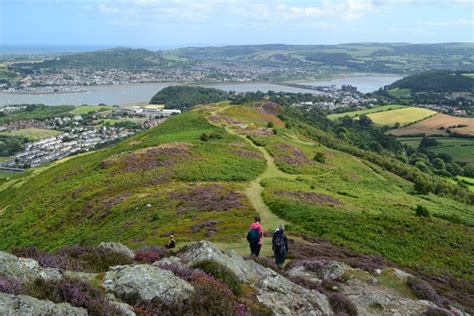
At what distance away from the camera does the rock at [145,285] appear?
11.1 m

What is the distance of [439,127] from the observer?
143625mm

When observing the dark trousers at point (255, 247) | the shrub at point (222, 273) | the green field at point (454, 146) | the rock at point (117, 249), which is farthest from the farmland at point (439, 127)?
the rock at point (117, 249)

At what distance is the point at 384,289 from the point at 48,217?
34809mm

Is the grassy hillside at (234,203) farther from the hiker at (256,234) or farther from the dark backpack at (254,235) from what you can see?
Answer: the dark backpack at (254,235)

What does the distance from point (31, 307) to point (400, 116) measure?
17747cm

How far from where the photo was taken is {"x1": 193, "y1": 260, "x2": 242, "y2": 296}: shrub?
1282 centimetres

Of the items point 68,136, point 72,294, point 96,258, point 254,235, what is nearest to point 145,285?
point 72,294

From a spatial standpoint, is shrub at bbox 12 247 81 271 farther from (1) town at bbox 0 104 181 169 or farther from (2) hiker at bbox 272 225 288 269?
(1) town at bbox 0 104 181 169

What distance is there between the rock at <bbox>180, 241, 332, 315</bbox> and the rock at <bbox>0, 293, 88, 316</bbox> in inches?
215

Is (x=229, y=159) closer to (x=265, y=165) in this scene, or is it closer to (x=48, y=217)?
(x=265, y=165)

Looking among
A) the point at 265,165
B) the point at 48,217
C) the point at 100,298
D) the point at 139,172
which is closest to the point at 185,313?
the point at 100,298

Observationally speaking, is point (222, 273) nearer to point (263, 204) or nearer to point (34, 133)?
point (263, 204)

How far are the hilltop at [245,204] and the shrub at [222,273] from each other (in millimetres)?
9136

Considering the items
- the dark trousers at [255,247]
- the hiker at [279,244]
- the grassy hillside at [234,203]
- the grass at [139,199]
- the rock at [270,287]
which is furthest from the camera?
the grass at [139,199]
